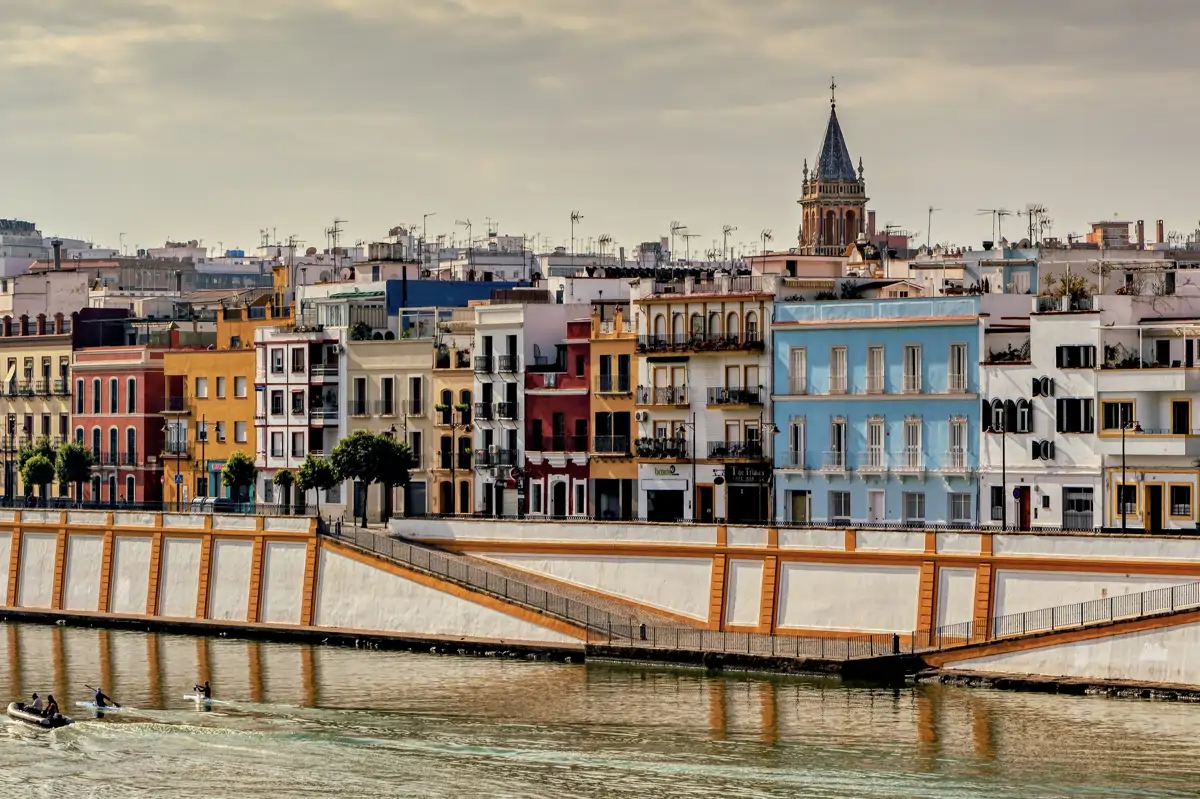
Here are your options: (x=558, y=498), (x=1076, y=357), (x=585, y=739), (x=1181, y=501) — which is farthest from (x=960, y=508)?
(x=585, y=739)

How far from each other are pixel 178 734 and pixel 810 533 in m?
21.2

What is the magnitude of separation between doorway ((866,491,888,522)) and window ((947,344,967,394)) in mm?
4391

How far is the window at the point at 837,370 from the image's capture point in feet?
299

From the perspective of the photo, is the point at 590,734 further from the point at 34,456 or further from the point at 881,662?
the point at 34,456

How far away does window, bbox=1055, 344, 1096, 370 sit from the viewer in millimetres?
85188

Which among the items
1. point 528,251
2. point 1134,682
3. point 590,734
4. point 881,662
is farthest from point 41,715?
point 528,251

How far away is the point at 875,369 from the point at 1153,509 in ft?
37.8

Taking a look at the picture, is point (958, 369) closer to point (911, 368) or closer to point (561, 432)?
point (911, 368)

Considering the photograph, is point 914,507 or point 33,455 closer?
point 914,507

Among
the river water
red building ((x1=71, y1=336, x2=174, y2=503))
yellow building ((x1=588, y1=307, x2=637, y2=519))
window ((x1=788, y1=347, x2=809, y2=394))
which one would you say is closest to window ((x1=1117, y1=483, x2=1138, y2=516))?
the river water

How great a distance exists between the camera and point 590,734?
70000 millimetres

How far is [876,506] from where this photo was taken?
296 feet

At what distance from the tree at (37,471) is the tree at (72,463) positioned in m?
0.42

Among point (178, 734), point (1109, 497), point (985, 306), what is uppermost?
point (985, 306)
